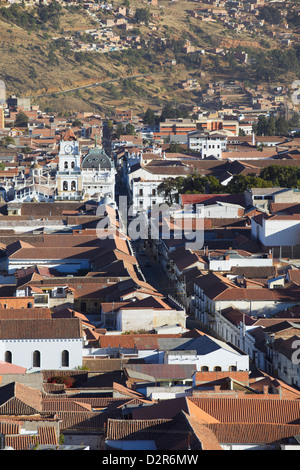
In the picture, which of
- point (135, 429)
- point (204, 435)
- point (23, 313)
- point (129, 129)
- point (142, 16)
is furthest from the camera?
point (142, 16)

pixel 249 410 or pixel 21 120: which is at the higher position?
pixel 249 410

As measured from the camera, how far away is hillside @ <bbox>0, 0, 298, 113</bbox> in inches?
5044

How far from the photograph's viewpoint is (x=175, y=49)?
151 m

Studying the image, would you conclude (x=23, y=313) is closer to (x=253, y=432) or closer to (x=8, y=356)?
(x=8, y=356)

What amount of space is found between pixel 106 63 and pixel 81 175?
8186cm

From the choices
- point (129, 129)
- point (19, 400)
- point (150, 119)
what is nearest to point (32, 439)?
point (19, 400)

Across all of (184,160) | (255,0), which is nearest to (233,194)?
(184,160)

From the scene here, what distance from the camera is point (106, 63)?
5536 inches

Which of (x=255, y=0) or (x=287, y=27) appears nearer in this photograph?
(x=287, y=27)

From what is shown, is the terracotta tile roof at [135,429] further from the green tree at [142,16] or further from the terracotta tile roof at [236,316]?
the green tree at [142,16]

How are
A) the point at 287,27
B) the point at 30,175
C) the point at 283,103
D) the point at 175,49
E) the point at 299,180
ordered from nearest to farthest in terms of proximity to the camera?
the point at 299,180
the point at 30,175
the point at 283,103
the point at 175,49
the point at 287,27

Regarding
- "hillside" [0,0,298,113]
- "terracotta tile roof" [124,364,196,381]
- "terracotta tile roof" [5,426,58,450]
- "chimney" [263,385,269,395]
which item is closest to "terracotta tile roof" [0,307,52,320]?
"terracotta tile roof" [124,364,196,381]
